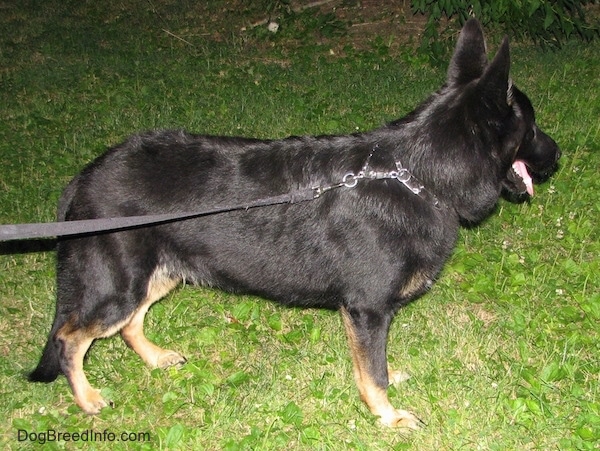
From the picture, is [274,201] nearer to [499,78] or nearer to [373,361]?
[373,361]

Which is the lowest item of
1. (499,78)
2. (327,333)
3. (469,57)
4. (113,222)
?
(327,333)

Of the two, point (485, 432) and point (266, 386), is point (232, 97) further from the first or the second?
point (485, 432)

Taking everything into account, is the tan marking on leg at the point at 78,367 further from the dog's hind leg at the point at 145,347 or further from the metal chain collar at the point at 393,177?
the metal chain collar at the point at 393,177

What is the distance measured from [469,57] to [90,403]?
10.2 ft

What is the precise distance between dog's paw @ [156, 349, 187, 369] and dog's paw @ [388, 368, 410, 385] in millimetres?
1425

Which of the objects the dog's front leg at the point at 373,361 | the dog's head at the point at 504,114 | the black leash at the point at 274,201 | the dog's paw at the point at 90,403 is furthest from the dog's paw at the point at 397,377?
the dog's paw at the point at 90,403

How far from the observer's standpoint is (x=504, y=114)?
351 cm

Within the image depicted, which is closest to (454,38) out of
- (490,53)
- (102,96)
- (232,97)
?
(490,53)

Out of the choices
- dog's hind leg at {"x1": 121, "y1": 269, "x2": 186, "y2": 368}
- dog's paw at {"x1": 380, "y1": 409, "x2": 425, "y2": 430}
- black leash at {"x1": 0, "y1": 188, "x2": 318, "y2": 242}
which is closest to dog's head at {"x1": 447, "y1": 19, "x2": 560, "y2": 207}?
black leash at {"x1": 0, "y1": 188, "x2": 318, "y2": 242}

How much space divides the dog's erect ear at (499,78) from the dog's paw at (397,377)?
191cm

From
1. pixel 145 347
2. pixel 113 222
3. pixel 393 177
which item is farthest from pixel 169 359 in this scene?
pixel 393 177

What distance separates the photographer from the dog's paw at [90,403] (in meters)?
4.12

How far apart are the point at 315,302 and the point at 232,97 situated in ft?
16.7

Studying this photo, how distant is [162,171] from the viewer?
375 centimetres
